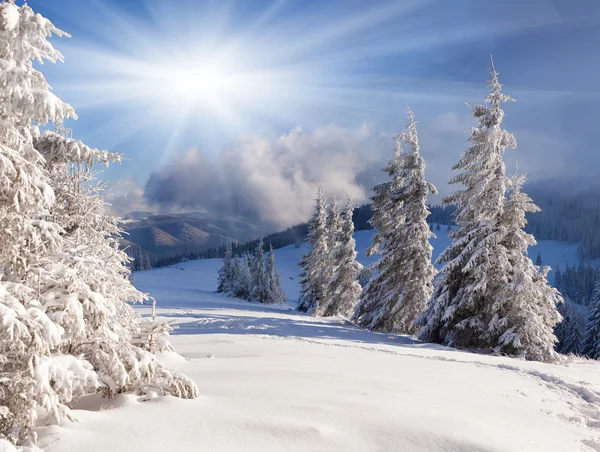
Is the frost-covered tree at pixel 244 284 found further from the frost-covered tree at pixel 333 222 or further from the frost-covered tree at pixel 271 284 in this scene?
the frost-covered tree at pixel 333 222

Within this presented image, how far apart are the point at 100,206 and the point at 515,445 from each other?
709 cm

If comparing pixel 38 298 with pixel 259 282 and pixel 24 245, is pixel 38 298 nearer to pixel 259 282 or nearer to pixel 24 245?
pixel 24 245

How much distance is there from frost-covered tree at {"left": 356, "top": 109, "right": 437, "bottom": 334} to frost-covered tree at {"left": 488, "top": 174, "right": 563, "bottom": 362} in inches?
223

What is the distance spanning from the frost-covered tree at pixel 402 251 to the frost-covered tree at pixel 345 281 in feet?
38.2

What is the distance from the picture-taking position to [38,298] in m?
4.27

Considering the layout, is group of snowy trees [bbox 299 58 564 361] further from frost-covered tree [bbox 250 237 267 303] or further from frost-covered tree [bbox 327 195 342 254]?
frost-covered tree [bbox 250 237 267 303]

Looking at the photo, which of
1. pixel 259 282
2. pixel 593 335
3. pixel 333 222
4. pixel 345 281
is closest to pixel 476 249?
pixel 345 281

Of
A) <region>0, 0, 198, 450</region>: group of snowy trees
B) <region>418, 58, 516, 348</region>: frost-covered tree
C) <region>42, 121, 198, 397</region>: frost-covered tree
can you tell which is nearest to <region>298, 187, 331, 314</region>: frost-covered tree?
<region>418, 58, 516, 348</region>: frost-covered tree

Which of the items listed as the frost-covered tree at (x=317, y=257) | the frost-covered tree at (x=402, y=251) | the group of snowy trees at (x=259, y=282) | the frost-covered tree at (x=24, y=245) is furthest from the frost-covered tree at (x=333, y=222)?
the frost-covered tree at (x=24, y=245)

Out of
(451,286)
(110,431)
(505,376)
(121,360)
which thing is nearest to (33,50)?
(121,360)

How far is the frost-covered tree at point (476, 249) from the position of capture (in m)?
15.7

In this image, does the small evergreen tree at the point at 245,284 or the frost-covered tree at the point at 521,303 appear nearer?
the frost-covered tree at the point at 521,303

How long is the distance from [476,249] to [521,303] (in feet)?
8.73

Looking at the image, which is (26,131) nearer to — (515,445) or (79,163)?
(79,163)
